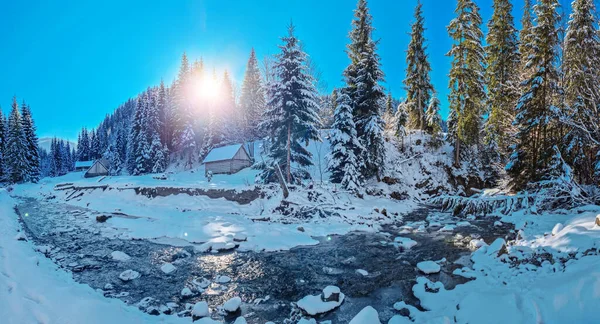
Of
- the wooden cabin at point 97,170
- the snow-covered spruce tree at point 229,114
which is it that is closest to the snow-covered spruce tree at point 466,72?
the snow-covered spruce tree at point 229,114

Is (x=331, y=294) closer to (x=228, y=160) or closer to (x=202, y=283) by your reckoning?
(x=202, y=283)

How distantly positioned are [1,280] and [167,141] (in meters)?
54.0

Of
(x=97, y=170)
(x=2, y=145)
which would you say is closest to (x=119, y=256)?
(x=2, y=145)

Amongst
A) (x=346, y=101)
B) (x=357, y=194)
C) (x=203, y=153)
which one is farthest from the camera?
(x=203, y=153)

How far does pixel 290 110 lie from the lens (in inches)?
793

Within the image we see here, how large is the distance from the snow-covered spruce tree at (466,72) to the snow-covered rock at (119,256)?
1080 inches

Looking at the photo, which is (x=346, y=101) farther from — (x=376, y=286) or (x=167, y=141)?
(x=167, y=141)

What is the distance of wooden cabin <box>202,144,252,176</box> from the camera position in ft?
124

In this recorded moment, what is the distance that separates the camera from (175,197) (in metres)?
21.8

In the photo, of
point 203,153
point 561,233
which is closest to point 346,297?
point 561,233

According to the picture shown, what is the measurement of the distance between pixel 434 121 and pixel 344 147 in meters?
13.6

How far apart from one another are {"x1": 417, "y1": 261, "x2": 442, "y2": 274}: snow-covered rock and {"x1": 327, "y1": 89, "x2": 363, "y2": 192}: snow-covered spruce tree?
12.2 meters

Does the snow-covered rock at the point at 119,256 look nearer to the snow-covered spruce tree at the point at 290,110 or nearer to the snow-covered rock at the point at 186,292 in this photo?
the snow-covered rock at the point at 186,292

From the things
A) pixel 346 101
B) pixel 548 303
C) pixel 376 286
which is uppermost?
pixel 346 101
